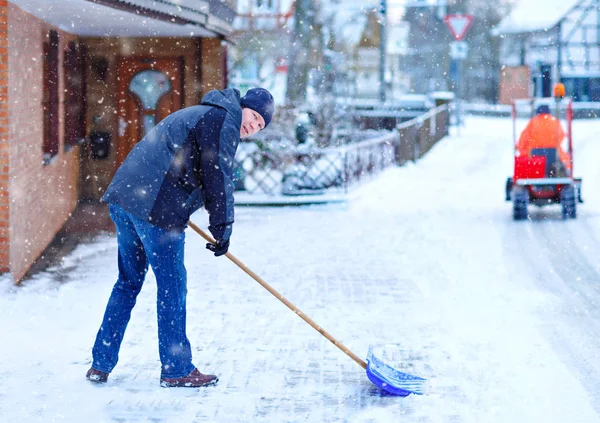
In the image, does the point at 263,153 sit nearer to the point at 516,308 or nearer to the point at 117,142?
the point at 117,142

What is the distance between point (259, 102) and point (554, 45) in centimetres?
4233

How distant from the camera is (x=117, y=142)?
15.2 meters

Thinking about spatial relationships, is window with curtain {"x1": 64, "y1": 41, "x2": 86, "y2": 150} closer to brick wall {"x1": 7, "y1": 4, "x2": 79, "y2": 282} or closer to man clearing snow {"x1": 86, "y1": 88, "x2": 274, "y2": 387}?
brick wall {"x1": 7, "y1": 4, "x2": 79, "y2": 282}

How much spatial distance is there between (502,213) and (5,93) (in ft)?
25.1

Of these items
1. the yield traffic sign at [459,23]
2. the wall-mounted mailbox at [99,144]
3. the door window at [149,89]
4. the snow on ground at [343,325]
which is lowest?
the snow on ground at [343,325]

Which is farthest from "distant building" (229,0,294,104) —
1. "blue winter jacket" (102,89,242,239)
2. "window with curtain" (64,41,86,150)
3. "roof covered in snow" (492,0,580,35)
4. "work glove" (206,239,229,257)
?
"work glove" (206,239,229,257)

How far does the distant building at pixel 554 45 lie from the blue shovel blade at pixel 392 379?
38.8m

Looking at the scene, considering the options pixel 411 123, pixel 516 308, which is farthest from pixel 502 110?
pixel 516 308

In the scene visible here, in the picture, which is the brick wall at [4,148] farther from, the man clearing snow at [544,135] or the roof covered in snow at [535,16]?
the roof covered in snow at [535,16]

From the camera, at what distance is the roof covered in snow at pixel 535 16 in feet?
150

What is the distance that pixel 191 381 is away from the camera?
5.61m

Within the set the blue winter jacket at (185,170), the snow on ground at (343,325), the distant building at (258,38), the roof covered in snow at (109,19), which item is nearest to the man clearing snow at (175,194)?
the blue winter jacket at (185,170)

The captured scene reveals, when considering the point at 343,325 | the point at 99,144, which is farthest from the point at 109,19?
the point at 343,325

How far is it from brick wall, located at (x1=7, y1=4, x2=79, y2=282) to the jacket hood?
3701mm
